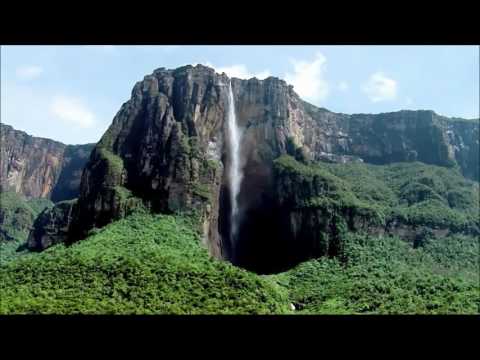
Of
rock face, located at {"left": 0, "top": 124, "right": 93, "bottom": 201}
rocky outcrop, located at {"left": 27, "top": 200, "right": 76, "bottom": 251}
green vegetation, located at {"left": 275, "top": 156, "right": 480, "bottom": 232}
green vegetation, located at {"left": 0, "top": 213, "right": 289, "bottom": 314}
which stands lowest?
green vegetation, located at {"left": 0, "top": 213, "right": 289, "bottom": 314}

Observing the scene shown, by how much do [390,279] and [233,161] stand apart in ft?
63.9

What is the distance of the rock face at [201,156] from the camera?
157ft

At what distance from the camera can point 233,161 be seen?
54.3 metres

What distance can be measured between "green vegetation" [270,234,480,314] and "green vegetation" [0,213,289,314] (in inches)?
121

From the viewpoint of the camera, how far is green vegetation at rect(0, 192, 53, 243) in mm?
74375

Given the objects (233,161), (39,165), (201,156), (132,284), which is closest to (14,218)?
(39,165)

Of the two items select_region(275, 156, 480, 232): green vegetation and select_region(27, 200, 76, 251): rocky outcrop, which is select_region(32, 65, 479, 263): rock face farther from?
select_region(27, 200, 76, 251): rocky outcrop

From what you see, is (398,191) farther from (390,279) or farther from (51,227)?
(51,227)

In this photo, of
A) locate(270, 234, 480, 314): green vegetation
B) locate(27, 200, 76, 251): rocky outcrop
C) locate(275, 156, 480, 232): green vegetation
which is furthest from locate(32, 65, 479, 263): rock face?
A: locate(27, 200, 76, 251): rocky outcrop

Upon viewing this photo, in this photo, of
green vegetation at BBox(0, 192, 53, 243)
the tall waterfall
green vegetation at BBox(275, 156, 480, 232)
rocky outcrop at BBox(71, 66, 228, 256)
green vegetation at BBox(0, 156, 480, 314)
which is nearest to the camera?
green vegetation at BBox(0, 156, 480, 314)
